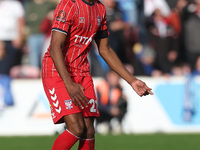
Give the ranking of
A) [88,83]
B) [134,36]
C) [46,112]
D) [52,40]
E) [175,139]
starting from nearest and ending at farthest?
[52,40]
[88,83]
[175,139]
[46,112]
[134,36]

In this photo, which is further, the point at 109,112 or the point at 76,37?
the point at 109,112

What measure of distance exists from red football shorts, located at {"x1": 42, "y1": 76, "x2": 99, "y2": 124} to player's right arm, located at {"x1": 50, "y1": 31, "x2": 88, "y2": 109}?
14.9 inches

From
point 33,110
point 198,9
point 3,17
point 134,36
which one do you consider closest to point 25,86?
point 33,110

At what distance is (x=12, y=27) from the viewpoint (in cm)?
1104

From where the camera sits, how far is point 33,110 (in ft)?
34.4

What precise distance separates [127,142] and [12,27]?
3.78 m

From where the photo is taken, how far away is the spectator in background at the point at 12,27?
35.9 ft

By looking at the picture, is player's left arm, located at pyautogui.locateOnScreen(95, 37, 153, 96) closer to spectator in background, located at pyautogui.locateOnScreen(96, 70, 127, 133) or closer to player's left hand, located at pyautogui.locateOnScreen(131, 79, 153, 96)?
player's left hand, located at pyautogui.locateOnScreen(131, 79, 153, 96)

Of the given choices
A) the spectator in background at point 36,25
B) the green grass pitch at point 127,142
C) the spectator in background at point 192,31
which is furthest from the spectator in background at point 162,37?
the spectator in background at point 36,25

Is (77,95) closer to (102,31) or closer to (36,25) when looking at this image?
(102,31)

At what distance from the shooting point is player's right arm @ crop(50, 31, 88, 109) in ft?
15.4

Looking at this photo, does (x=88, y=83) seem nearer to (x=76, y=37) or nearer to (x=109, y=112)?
(x=76, y=37)

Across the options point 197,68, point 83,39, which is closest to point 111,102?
point 197,68

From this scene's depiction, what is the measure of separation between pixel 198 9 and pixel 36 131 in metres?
4.75
